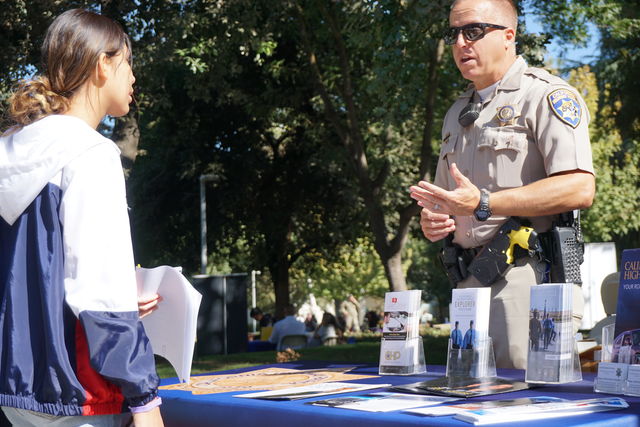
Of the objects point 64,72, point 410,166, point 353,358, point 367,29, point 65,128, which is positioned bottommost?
point 353,358

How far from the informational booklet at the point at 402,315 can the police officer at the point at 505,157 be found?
34 centimetres

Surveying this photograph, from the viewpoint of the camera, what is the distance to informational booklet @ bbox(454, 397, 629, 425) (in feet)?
6.33

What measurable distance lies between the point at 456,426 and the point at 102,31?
58.4 inches

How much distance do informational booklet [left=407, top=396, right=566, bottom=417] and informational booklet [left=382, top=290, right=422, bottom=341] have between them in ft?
2.65

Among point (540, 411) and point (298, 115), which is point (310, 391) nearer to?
point (540, 411)

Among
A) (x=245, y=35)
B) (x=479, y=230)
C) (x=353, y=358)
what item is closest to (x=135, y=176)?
(x=245, y=35)

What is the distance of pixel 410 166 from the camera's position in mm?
21625

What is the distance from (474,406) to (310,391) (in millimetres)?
671

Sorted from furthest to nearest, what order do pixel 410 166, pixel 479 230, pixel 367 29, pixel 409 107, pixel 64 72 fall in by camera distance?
pixel 410 166 < pixel 409 107 < pixel 367 29 < pixel 479 230 < pixel 64 72

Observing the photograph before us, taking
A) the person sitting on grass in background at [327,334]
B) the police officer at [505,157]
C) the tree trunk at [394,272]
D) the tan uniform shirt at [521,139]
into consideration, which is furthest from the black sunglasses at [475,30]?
the person sitting on grass in background at [327,334]

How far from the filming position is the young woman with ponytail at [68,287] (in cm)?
207

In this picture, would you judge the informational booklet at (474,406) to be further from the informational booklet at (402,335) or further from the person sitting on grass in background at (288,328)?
the person sitting on grass in background at (288,328)

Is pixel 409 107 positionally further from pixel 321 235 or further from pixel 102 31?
pixel 102 31

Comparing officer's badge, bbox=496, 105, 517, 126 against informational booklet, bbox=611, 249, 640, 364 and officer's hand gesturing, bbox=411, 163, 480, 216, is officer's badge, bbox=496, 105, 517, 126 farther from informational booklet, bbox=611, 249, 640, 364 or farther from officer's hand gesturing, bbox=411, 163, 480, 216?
informational booklet, bbox=611, 249, 640, 364
